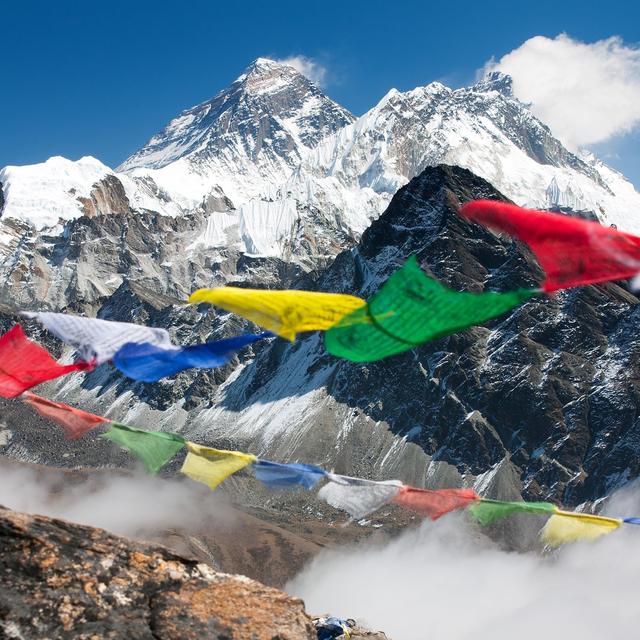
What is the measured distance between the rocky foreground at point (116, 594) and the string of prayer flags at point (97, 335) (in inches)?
114

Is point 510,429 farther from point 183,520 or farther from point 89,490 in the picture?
point 89,490

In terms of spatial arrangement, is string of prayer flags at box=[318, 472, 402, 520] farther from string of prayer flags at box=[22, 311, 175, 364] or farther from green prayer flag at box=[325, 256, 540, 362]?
green prayer flag at box=[325, 256, 540, 362]

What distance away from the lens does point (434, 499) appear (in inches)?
536

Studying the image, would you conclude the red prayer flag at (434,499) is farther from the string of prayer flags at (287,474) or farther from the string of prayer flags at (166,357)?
the string of prayer flags at (166,357)

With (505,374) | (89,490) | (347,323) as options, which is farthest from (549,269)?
(505,374)

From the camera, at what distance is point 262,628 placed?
7977 millimetres

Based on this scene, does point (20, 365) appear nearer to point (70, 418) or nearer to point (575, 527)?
point (70, 418)

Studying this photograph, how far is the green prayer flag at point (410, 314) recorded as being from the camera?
8461 millimetres

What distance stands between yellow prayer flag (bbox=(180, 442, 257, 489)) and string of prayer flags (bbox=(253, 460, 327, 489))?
257 millimetres

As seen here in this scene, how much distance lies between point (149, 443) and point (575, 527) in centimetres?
748

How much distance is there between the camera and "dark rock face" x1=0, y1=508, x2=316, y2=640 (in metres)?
7.25

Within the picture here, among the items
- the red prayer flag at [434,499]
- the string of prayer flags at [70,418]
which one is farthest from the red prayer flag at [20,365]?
the red prayer flag at [434,499]

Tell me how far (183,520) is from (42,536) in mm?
158605

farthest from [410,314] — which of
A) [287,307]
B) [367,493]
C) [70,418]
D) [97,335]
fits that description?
[70,418]
